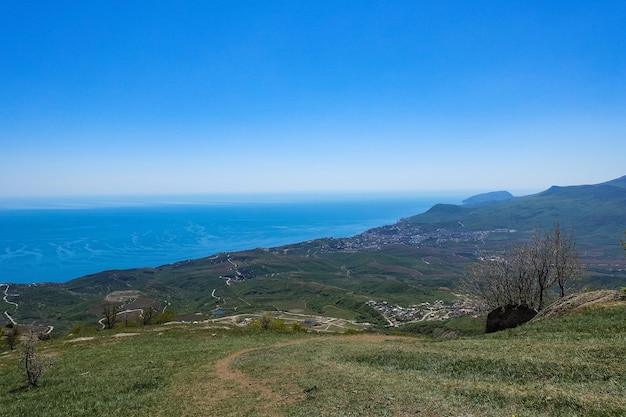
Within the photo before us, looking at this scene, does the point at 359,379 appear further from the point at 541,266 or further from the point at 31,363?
the point at 541,266

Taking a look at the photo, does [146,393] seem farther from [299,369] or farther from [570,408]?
[570,408]

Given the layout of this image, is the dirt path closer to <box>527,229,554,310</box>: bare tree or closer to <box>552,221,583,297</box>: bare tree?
<box>527,229,554,310</box>: bare tree

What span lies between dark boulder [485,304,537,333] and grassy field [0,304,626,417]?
1197 cm

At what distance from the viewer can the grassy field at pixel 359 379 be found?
56.8 feet

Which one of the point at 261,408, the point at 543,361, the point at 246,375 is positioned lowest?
the point at 246,375

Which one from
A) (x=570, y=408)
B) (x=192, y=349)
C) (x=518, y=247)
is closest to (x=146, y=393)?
(x=192, y=349)

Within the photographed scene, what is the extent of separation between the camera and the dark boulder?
4447cm

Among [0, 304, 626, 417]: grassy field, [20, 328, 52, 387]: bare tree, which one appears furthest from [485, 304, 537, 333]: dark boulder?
[20, 328, 52, 387]: bare tree

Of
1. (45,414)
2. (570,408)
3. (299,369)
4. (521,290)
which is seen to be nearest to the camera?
(570,408)

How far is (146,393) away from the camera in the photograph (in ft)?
82.8

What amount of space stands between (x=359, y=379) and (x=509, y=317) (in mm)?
32586

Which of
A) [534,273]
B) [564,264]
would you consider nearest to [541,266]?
[534,273]

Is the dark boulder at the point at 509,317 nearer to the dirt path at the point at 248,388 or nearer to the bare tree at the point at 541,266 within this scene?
the bare tree at the point at 541,266

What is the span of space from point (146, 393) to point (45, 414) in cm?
600
